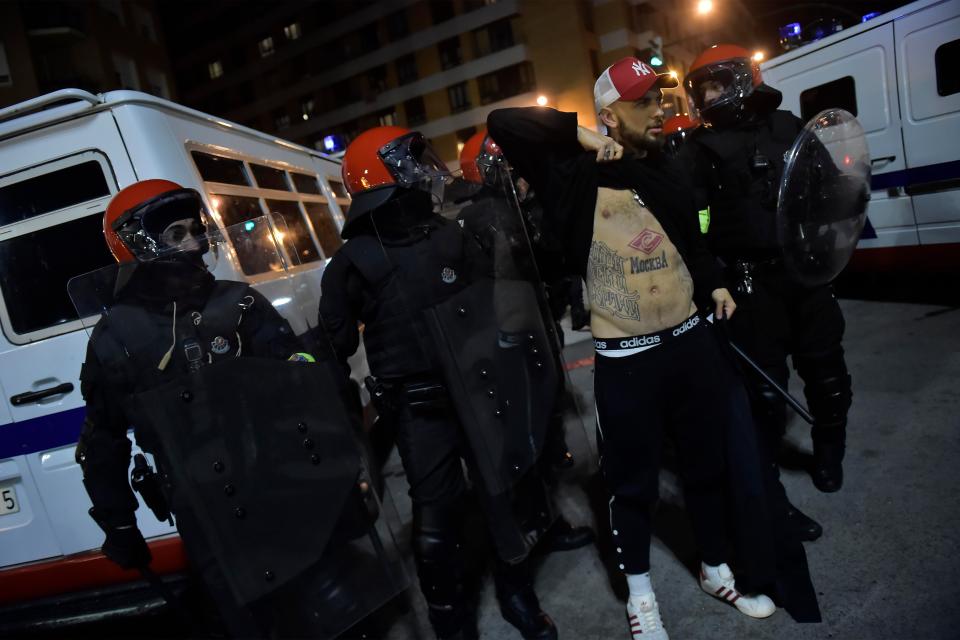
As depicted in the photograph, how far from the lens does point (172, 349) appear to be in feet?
6.11

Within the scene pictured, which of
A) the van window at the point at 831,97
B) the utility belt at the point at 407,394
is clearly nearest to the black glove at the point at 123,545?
the utility belt at the point at 407,394

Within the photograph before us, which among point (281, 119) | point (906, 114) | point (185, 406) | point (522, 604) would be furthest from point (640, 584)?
point (281, 119)

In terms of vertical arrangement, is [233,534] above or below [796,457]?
above

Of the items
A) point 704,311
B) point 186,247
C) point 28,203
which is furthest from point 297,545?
point 28,203

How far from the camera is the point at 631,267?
6.84 feet

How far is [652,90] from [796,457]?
7.91 ft

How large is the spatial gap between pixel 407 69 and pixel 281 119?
427 inches

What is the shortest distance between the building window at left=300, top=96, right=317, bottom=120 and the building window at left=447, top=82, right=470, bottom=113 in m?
10.6

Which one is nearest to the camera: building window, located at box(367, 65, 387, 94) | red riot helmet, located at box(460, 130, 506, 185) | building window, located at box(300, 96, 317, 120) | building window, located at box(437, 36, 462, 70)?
red riot helmet, located at box(460, 130, 506, 185)

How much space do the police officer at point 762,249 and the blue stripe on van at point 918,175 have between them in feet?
9.59

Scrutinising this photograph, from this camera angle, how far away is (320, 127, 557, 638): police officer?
2.18 metres

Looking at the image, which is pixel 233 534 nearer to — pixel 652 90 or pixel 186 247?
pixel 186 247

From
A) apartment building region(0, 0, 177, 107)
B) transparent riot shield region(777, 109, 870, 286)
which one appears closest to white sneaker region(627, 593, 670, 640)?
transparent riot shield region(777, 109, 870, 286)

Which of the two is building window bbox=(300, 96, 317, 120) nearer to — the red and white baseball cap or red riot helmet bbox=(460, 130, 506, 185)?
red riot helmet bbox=(460, 130, 506, 185)
